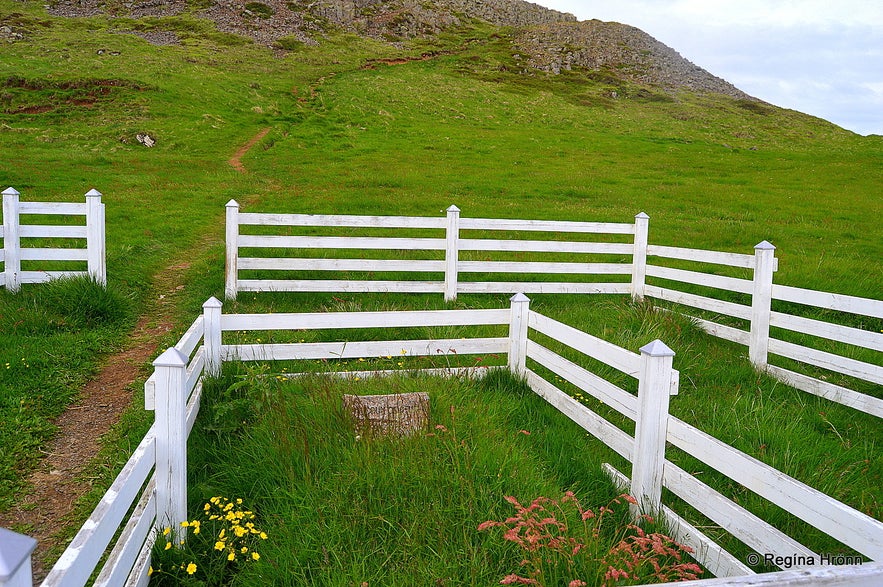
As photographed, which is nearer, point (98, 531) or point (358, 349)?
point (98, 531)

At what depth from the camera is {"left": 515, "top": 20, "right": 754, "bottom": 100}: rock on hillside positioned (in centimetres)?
8556

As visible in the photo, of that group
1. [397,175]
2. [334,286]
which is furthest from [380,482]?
[397,175]

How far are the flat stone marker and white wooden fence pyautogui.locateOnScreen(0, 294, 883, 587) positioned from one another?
45.4 inches

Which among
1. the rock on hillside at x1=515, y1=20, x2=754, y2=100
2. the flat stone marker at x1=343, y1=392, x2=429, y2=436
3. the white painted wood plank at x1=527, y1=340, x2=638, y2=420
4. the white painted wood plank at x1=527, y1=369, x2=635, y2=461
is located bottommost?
the white painted wood plank at x1=527, y1=369, x2=635, y2=461

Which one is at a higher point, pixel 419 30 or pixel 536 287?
pixel 419 30

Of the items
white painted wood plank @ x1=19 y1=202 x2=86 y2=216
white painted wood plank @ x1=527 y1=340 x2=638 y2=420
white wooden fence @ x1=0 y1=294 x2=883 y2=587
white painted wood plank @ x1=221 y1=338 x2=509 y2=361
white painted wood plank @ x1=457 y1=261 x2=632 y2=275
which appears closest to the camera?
white wooden fence @ x1=0 y1=294 x2=883 y2=587

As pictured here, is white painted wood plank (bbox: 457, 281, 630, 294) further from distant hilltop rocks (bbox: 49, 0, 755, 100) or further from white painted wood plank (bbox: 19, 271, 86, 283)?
distant hilltop rocks (bbox: 49, 0, 755, 100)

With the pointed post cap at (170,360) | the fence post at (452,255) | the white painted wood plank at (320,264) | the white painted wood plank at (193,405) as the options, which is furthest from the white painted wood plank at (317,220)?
the pointed post cap at (170,360)

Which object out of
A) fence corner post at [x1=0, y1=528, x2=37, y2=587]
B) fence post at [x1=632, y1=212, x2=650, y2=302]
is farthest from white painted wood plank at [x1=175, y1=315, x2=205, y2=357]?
fence post at [x1=632, y1=212, x2=650, y2=302]

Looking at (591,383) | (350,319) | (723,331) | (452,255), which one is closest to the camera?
(591,383)

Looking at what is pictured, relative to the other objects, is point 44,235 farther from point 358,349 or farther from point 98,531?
point 98,531

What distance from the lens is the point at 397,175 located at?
2520 cm

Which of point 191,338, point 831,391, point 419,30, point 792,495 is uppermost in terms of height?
point 419,30

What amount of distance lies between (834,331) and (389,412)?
4.98 m
